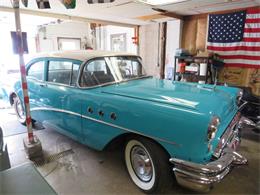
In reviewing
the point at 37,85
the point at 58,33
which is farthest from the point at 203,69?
the point at 58,33

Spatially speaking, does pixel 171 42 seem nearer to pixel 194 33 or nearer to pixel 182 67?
pixel 194 33

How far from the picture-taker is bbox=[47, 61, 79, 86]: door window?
8.88ft

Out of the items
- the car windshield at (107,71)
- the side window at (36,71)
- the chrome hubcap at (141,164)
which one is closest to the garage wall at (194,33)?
the car windshield at (107,71)

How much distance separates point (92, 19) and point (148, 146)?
15.9ft

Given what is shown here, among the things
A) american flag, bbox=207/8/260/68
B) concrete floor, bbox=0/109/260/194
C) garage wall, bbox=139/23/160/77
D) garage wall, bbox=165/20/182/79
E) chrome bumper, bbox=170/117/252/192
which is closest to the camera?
chrome bumper, bbox=170/117/252/192

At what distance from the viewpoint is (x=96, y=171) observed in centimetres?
250

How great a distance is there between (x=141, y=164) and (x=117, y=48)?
20.8ft

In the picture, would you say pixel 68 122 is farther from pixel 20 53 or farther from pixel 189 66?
pixel 189 66

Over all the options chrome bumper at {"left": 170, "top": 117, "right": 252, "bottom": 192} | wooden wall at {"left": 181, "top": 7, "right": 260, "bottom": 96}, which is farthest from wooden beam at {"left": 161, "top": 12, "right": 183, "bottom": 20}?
chrome bumper at {"left": 170, "top": 117, "right": 252, "bottom": 192}

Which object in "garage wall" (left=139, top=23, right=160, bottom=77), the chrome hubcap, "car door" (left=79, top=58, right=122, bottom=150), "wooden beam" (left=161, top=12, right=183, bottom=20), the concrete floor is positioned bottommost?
the concrete floor

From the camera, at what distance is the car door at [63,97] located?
2.59 meters

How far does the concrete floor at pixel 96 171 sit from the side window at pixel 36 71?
109cm

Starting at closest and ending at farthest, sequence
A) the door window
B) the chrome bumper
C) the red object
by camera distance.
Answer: the chrome bumper, the door window, the red object

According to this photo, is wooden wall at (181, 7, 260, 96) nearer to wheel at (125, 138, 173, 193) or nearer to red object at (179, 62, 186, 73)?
red object at (179, 62, 186, 73)
